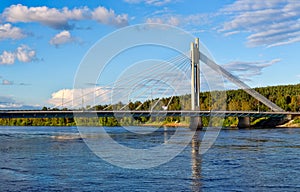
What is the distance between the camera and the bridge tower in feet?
248

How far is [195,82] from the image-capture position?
76.8 metres

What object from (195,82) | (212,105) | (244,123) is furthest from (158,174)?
(212,105)

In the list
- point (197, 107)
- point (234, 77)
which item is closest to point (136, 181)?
point (197, 107)

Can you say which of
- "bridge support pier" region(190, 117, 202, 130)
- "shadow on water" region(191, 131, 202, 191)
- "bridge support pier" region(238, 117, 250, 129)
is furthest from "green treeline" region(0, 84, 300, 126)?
"shadow on water" region(191, 131, 202, 191)

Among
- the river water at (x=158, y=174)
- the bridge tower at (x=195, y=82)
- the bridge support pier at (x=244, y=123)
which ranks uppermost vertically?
the bridge tower at (x=195, y=82)

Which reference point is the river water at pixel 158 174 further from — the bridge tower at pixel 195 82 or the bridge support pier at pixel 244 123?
the bridge support pier at pixel 244 123

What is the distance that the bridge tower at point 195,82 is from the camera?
248ft

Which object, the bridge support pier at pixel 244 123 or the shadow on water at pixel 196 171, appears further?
the bridge support pier at pixel 244 123

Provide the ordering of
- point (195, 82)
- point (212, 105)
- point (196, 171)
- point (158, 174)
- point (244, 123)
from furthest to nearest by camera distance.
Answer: point (212, 105)
point (244, 123)
point (195, 82)
point (196, 171)
point (158, 174)

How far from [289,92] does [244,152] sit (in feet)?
379

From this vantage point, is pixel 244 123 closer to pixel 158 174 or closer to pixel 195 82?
pixel 195 82

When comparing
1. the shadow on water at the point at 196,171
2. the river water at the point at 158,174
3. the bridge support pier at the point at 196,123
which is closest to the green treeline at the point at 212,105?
the bridge support pier at the point at 196,123

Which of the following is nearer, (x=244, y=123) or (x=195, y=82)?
(x=195, y=82)

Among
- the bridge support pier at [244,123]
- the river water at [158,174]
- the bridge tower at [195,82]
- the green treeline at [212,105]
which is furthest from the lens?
the green treeline at [212,105]
